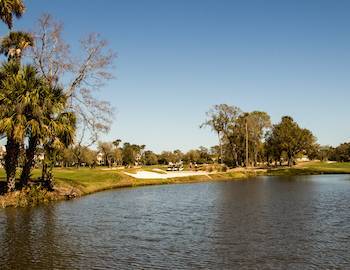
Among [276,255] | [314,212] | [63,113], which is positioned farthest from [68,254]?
[63,113]

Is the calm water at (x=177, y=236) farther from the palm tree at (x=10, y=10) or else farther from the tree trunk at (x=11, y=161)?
the palm tree at (x=10, y=10)

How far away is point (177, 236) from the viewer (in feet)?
76.5

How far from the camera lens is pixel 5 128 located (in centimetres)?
3653

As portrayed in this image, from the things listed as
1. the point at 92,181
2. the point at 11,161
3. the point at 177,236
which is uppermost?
the point at 11,161

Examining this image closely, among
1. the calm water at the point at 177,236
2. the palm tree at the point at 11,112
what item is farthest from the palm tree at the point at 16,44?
the calm water at the point at 177,236

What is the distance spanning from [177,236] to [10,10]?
2015cm

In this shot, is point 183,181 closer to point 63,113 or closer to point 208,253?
point 63,113

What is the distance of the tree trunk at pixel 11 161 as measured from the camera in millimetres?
38969

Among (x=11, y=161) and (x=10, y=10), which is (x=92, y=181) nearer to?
(x=11, y=161)

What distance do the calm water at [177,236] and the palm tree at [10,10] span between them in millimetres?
14458

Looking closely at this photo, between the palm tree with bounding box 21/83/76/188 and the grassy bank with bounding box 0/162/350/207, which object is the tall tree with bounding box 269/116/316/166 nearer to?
the grassy bank with bounding box 0/162/350/207

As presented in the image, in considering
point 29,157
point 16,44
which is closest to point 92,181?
point 29,157

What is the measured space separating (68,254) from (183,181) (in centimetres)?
5823

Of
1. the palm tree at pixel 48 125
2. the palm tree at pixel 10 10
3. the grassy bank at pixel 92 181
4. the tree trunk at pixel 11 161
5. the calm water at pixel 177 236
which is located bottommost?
the calm water at pixel 177 236
